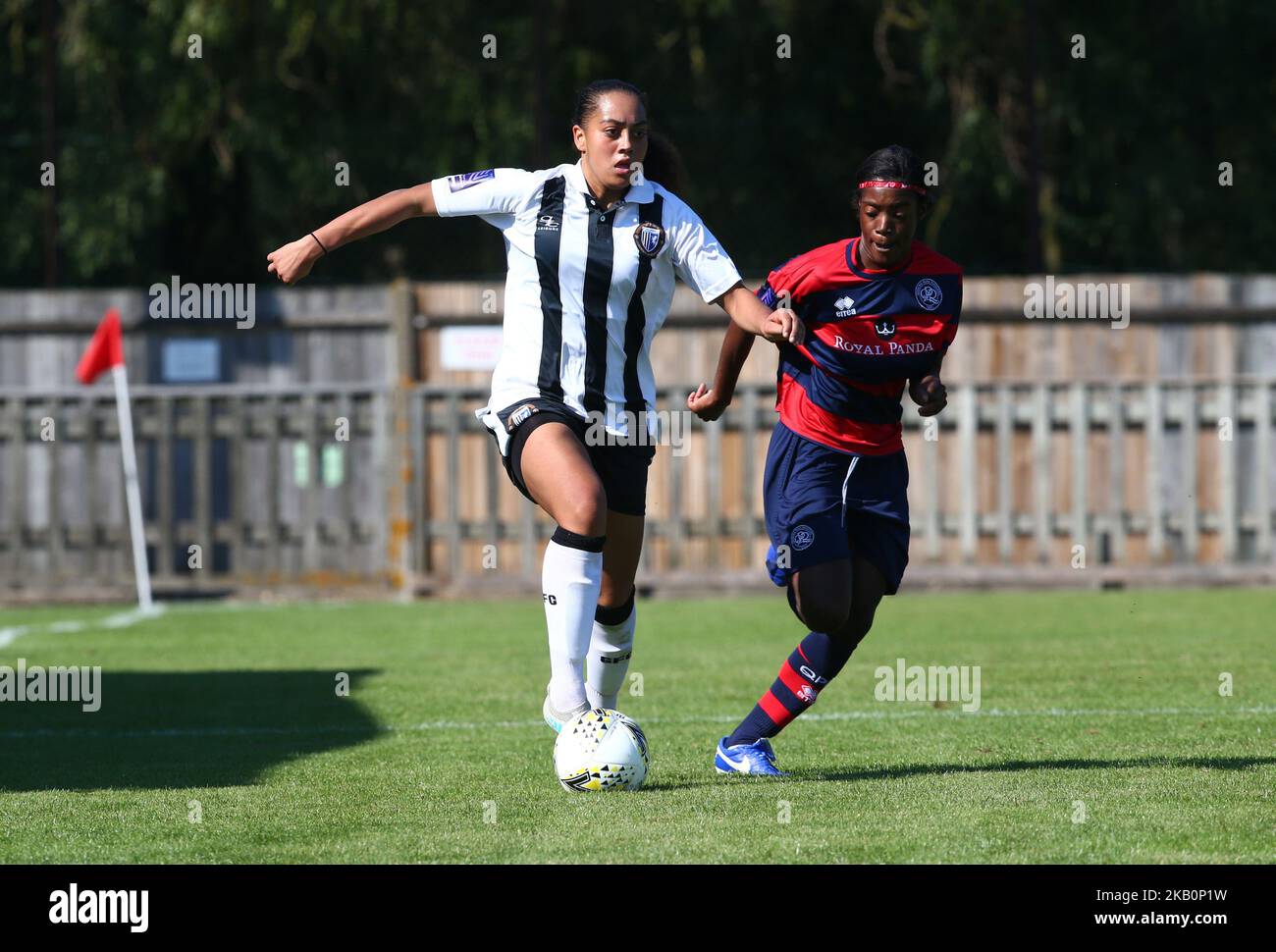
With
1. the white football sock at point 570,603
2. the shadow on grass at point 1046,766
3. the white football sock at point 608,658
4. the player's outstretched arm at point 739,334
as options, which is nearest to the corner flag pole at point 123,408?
the white football sock at point 608,658

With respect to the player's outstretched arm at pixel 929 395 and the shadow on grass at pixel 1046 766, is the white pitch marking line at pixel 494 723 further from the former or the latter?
the player's outstretched arm at pixel 929 395

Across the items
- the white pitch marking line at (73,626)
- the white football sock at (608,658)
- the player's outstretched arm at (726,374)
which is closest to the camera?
the player's outstretched arm at (726,374)

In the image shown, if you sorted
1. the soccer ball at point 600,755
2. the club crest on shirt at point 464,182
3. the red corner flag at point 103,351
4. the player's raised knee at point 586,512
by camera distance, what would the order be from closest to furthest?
the soccer ball at point 600,755, the player's raised knee at point 586,512, the club crest on shirt at point 464,182, the red corner flag at point 103,351

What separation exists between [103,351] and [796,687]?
965 cm

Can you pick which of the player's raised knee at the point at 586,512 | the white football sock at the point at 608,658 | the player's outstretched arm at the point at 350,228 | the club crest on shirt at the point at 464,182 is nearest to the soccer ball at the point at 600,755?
the player's raised knee at the point at 586,512

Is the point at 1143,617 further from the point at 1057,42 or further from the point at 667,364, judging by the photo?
the point at 1057,42

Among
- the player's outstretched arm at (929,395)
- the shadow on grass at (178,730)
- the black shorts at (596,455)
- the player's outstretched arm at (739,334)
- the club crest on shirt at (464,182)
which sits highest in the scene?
the club crest on shirt at (464,182)

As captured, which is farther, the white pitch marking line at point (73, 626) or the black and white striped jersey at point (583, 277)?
the white pitch marking line at point (73, 626)

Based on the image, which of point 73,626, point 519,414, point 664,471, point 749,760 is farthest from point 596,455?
point 664,471

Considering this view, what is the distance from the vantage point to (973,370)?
15.2 metres

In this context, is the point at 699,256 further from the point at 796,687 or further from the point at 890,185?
the point at 796,687

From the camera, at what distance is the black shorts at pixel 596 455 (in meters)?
6.11

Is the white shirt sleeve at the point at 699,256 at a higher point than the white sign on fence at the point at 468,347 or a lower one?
lower
